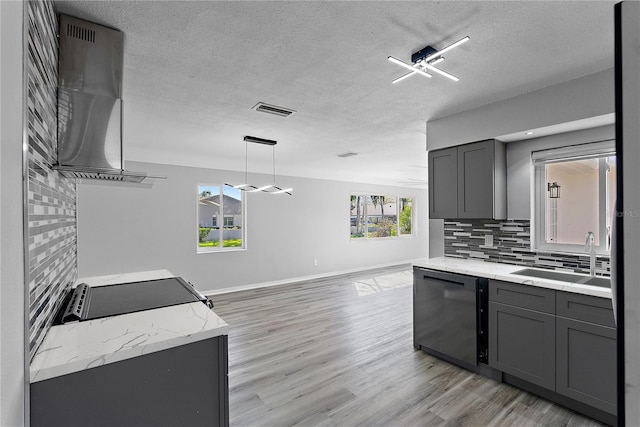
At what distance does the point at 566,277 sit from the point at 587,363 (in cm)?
73

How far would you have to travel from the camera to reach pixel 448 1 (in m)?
1.57

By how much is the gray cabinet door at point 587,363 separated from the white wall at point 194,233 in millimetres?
5065

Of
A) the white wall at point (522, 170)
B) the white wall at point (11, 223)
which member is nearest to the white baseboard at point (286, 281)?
the white wall at point (522, 170)

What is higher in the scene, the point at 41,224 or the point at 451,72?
the point at 451,72

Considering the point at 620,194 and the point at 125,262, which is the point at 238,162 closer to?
the point at 125,262

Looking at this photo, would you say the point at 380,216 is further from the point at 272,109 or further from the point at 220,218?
the point at 272,109

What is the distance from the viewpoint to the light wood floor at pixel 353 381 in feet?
7.26

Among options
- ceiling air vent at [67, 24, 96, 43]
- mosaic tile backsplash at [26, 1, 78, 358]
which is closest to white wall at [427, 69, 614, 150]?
ceiling air vent at [67, 24, 96, 43]

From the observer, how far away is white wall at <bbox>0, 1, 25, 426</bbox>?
78 centimetres

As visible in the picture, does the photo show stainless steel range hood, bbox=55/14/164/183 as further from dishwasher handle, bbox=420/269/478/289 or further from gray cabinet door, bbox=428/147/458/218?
gray cabinet door, bbox=428/147/458/218

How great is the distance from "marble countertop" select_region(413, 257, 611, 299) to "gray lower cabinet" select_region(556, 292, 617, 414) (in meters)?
0.05

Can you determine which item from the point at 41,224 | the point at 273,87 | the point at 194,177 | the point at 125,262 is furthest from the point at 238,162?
the point at 41,224

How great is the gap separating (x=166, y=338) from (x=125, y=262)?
174 inches

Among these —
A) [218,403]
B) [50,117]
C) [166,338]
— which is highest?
[50,117]
